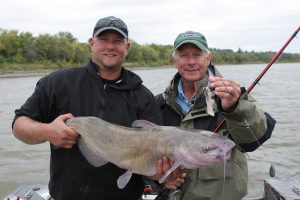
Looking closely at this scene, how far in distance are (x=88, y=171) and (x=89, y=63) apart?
1091 millimetres

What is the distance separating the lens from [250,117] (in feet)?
10.6

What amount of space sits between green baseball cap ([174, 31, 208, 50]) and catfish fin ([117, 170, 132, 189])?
1489mm

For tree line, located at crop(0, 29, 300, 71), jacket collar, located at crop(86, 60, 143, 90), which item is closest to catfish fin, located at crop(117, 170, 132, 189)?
jacket collar, located at crop(86, 60, 143, 90)

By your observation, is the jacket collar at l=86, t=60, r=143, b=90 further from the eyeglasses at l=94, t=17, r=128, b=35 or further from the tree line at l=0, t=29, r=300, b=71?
the tree line at l=0, t=29, r=300, b=71

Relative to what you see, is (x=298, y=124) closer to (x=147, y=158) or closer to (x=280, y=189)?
(x=280, y=189)

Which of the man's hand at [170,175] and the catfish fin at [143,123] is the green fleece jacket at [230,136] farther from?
the catfish fin at [143,123]

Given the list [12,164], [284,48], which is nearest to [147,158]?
[284,48]

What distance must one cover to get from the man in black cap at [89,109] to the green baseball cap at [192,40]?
0.61 metres

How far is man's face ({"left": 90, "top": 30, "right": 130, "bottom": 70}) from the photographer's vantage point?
363cm

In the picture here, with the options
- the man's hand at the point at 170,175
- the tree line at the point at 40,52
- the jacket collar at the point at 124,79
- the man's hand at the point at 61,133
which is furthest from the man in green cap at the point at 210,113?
the tree line at the point at 40,52

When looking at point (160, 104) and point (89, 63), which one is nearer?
point (89, 63)

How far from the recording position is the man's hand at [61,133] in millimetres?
3271

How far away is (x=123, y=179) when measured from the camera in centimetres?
335

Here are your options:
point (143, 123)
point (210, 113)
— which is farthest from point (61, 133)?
point (210, 113)
